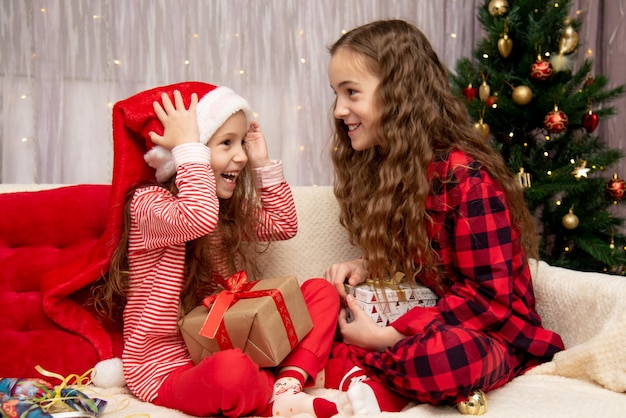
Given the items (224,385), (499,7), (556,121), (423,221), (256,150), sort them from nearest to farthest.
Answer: (224,385) < (423,221) < (256,150) < (556,121) < (499,7)

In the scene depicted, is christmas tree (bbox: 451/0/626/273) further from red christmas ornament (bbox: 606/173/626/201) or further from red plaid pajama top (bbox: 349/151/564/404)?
red plaid pajama top (bbox: 349/151/564/404)

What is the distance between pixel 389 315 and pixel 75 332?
0.74 meters

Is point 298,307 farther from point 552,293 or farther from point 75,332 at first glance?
point 552,293

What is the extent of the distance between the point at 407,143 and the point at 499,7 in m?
0.93

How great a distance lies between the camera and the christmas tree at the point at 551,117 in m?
2.02

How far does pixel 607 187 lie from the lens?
6.76ft

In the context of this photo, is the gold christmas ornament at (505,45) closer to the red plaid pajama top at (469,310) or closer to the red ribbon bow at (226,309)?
the red plaid pajama top at (469,310)

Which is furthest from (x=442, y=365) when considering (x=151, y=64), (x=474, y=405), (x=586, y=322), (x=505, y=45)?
(x=151, y=64)

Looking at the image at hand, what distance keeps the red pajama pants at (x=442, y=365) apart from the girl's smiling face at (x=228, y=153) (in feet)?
1.80

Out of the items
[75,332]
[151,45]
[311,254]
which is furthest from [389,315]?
[151,45]

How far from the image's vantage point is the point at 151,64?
215 centimetres

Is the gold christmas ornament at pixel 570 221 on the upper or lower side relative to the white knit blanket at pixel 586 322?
upper

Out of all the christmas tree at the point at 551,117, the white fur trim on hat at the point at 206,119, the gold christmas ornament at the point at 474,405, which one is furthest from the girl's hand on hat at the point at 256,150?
the christmas tree at the point at 551,117

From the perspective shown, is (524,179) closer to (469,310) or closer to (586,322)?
(586,322)
